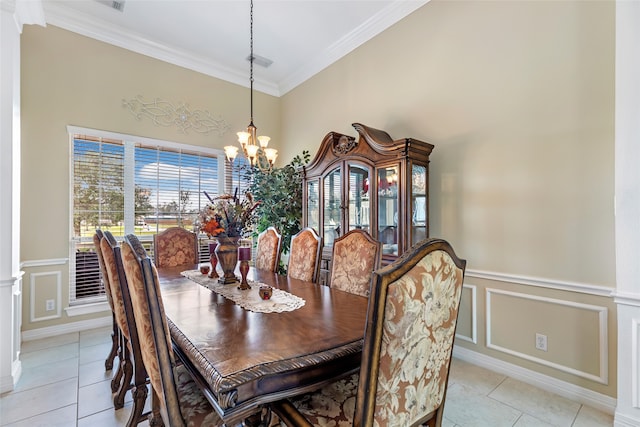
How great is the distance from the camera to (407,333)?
925mm

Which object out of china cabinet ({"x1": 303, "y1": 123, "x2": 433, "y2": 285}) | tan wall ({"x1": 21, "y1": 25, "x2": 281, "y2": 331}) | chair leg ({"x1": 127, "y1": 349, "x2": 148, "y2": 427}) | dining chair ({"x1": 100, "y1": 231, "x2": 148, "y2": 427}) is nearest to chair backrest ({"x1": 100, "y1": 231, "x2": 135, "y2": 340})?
dining chair ({"x1": 100, "y1": 231, "x2": 148, "y2": 427})

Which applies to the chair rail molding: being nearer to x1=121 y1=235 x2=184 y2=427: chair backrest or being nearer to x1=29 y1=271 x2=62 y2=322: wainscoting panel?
x1=121 y1=235 x2=184 y2=427: chair backrest

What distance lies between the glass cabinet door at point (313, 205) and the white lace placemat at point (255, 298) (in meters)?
1.39

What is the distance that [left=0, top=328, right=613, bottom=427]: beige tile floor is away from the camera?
1.82 metres

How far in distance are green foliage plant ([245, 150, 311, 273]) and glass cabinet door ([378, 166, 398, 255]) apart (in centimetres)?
155

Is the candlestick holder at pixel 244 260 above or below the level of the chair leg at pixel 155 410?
above

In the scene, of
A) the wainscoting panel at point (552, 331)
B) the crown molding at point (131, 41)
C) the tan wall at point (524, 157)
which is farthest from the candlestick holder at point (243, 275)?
the crown molding at point (131, 41)

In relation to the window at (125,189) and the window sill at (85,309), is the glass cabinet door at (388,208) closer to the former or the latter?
the window at (125,189)

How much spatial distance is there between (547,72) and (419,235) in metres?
1.56

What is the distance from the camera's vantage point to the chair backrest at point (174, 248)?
122 inches

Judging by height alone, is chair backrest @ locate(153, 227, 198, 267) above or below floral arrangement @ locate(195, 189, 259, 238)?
below

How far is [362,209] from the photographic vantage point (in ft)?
9.80

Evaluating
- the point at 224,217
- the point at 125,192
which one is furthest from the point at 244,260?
the point at 125,192

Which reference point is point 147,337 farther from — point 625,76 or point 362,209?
point 625,76
